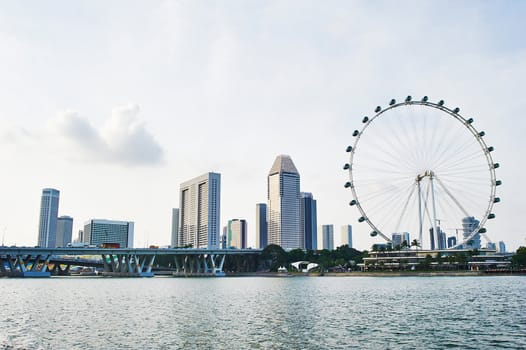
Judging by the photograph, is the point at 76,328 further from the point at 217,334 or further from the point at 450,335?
the point at 450,335

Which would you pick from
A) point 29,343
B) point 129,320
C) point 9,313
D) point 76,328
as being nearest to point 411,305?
point 129,320

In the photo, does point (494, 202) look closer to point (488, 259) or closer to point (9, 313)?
point (488, 259)

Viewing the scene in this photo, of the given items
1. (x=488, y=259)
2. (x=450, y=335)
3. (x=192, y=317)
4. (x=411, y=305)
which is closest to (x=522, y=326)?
(x=450, y=335)

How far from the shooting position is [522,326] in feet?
141

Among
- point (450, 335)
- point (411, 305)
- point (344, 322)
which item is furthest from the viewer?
point (411, 305)

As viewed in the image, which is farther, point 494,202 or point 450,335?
point 494,202

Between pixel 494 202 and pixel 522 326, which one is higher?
pixel 494 202

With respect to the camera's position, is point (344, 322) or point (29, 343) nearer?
point (29, 343)

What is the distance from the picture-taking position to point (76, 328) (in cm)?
4494

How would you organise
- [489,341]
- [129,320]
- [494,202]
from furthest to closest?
[494,202] → [129,320] → [489,341]

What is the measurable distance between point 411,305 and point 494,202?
88299mm

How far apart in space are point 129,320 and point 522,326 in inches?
1451

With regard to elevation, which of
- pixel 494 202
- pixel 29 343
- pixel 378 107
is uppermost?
pixel 378 107

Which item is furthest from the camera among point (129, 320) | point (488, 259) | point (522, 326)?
point (488, 259)
